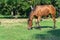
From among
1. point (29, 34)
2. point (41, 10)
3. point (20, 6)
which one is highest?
point (41, 10)

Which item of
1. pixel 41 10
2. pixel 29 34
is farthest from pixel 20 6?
pixel 29 34

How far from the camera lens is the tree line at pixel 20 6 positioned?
1125 inches

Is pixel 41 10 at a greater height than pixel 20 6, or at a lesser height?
greater

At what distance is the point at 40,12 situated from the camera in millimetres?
16969

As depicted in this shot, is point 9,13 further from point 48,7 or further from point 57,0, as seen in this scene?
point 48,7

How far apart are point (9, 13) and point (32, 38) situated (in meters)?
21.0

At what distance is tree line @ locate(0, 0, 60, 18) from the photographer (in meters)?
28.6

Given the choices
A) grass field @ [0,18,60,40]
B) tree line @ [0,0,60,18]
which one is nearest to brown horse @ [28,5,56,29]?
grass field @ [0,18,60,40]

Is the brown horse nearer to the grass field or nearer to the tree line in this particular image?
the grass field

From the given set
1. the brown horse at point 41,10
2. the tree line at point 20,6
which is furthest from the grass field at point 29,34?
the tree line at point 20,6

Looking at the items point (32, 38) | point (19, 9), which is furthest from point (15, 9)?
point (32, 38)

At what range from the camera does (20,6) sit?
2991 centimetres

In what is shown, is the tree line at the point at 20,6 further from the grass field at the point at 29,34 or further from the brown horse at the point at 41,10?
the grass field at the point at 29,34

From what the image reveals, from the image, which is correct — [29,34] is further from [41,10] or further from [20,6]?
[20,6]
